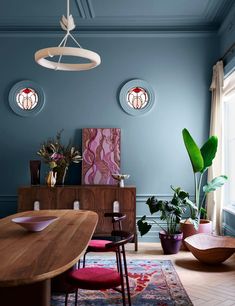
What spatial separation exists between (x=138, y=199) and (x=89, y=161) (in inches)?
38.6

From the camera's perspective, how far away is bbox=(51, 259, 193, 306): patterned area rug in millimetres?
3162

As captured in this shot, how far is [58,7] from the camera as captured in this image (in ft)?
16.9

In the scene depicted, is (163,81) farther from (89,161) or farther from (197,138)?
(89,161)

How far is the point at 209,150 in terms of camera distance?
16.5 ft

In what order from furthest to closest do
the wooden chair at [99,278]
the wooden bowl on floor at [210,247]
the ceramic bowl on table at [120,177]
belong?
1. the ceramic bowl on table at [120,177]
2. the wooden bowl on floor at [210,247]
3. the wooden chair at [99,278]

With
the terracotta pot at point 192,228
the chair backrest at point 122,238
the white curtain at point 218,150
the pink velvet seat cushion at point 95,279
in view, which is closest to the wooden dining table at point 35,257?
the chair backrest at point 122,238

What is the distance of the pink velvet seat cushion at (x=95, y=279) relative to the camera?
7.68 feet

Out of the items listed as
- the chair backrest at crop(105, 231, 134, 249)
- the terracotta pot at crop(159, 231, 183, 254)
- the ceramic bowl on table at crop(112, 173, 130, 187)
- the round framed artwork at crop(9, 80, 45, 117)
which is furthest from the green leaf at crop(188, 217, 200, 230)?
the round framed artwork at crop(9, 80, 45, 117)

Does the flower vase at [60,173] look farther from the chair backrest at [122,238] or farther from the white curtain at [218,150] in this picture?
the chair backrest at [122,238]

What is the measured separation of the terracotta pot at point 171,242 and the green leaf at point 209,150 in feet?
3.57

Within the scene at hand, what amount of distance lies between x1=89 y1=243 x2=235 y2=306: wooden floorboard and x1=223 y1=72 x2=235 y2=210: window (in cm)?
110

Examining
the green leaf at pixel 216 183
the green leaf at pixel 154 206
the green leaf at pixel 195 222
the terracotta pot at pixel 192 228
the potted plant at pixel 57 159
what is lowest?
the terracotta pot at pixel 192 228

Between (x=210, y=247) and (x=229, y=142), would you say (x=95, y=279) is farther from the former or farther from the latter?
(x=229, y=142)

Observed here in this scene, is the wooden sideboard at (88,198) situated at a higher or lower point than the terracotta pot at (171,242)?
higher
